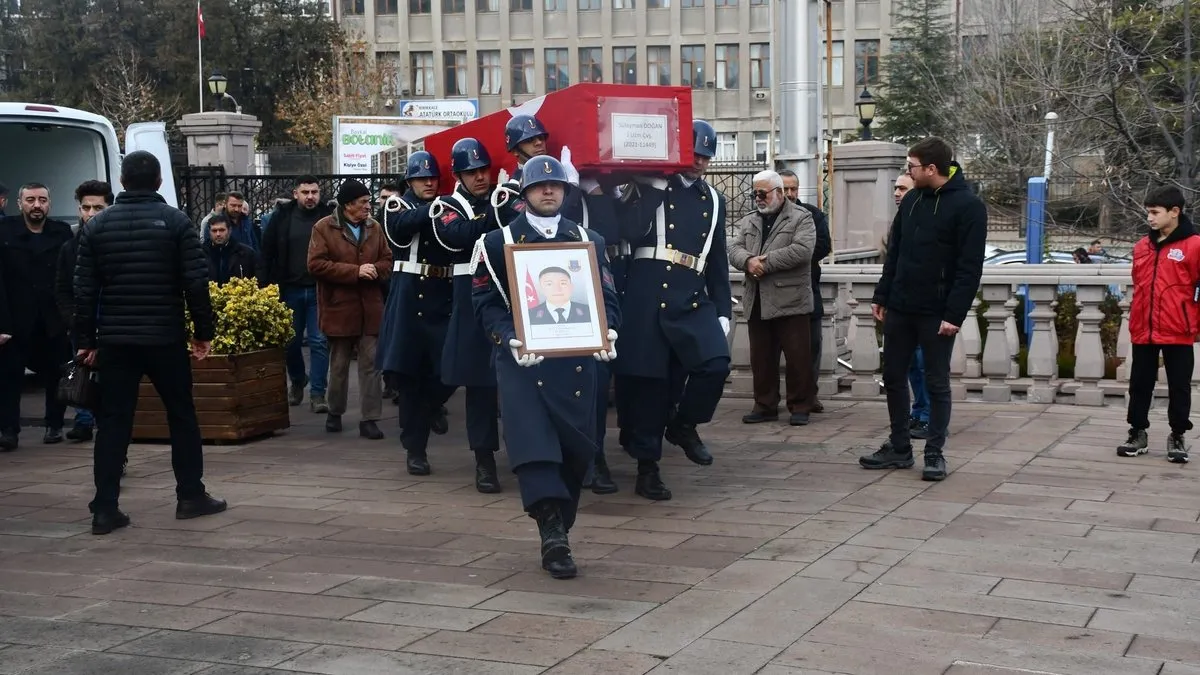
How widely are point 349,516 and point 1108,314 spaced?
27.1 ft

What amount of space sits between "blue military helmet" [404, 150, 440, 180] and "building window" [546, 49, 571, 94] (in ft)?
200

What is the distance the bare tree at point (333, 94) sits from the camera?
54469 mm

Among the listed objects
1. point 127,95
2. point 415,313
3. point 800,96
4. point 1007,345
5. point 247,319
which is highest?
point 127,95

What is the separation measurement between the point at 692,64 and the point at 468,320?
61.1m

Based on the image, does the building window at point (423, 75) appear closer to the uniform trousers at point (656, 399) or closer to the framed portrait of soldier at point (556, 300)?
the uniform trousers at point (656, 399)

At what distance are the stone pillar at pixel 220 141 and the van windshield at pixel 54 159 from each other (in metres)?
10.9

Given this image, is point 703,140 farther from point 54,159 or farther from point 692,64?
point 692,64

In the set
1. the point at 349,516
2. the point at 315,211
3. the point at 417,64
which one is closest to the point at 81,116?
the point at 315,211

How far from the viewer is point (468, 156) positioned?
8.71m

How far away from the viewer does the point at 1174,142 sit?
53.3 ft

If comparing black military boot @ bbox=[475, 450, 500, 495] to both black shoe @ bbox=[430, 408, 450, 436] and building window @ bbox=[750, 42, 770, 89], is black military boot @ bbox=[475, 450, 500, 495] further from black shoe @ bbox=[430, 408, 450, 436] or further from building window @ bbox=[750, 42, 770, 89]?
building window @ bbox=[750, 42, 770, 89]

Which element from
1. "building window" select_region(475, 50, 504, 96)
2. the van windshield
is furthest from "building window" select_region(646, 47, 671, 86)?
the van windshield

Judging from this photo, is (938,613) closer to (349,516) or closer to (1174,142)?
(349,516)

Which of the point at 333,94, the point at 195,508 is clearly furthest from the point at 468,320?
the point at 333,94
